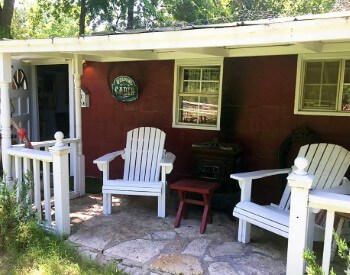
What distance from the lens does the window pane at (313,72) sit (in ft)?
12.3

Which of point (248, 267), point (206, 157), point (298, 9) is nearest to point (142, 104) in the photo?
point (206, 157)

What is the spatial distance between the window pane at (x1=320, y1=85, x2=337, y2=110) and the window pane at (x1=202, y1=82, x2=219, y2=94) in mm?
1291

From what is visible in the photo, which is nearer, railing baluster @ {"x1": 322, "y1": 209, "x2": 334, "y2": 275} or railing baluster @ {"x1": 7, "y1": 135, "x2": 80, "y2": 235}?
railing baluster @ {"x1": 322, "y1": 209, "x2": 334, "y2": 275}

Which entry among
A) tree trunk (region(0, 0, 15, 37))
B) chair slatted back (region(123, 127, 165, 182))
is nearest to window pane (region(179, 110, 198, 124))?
chair slatted back (region(123, 127, 165, 182))

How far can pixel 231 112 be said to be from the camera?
4270 millimetres

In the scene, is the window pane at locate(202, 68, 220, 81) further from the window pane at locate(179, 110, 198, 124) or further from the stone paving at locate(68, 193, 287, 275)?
the stone paving at locate(68, 193, 287, 275)

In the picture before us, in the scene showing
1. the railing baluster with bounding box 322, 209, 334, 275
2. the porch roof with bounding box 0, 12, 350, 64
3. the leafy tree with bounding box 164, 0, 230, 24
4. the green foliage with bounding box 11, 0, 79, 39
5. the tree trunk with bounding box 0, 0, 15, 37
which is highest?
the leafy tree with bounding box 164, 0, 230, 24

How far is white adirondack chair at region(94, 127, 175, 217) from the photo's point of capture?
146 inches

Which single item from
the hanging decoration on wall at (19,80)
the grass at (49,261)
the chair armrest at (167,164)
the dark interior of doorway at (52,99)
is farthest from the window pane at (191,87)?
the dark interior of doorway at (52,99)

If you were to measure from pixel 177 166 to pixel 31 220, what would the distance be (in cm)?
222

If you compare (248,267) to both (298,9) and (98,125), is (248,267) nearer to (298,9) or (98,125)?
(98,125)

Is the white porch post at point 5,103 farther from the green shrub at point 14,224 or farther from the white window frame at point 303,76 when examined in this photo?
the white window frame at point 303,76

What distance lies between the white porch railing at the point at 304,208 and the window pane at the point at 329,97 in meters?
1.84

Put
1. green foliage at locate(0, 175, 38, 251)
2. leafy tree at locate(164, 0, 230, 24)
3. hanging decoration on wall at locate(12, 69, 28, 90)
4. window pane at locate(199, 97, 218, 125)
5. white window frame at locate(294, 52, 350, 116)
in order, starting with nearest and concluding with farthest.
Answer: green foliage at locate(0, 175, 38, 251) < white window frame at locate(294, 52, 350, 116) < window pane at locate(199, 97, 218, 125) < hanging decoration on wall at locate(12, 69, 28, 90) < leafy tree at locate(164, 0, 230, 24)
